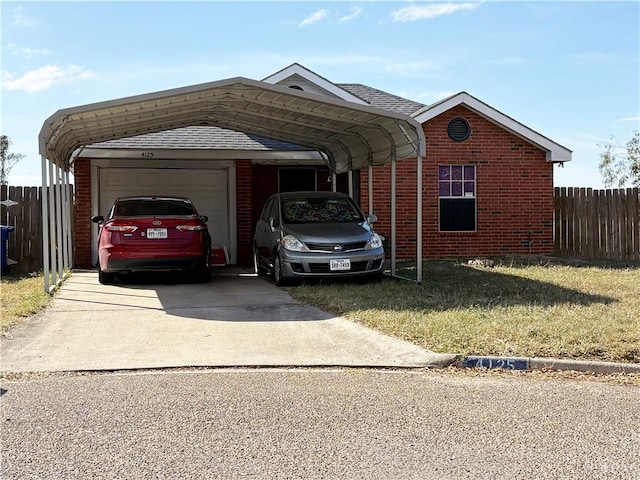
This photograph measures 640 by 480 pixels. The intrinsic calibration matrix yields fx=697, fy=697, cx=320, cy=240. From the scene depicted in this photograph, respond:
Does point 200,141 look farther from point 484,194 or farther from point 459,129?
point 484,194

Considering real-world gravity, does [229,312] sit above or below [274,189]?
below

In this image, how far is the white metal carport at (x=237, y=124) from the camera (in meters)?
Answer: 10.0

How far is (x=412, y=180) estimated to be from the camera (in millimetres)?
16266

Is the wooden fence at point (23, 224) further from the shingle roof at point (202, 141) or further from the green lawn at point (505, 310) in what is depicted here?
the green lawn at point (505, 310)

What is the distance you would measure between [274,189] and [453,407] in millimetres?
13808

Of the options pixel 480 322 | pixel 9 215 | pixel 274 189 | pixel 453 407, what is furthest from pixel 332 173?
pixel 453 407

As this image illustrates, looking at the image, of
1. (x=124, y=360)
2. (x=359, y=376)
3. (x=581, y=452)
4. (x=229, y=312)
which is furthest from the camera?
(x=229, y=312)

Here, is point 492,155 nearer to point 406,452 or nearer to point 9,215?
point 9,215

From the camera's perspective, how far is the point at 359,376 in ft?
18.8

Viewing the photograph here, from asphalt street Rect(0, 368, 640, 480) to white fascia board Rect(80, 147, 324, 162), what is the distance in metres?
10.2

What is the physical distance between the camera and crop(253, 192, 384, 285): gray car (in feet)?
35.6

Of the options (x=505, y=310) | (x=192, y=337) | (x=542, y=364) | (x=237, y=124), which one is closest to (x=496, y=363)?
(x=542, y=364)

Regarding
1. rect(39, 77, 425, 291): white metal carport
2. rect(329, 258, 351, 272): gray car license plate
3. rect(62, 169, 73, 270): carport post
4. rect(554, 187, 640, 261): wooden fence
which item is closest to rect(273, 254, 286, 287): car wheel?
rect(329, 258, 351, 272): gray car license plate

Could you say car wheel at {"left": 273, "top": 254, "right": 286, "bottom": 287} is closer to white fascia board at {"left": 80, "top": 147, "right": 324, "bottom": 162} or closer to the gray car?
the gray car
